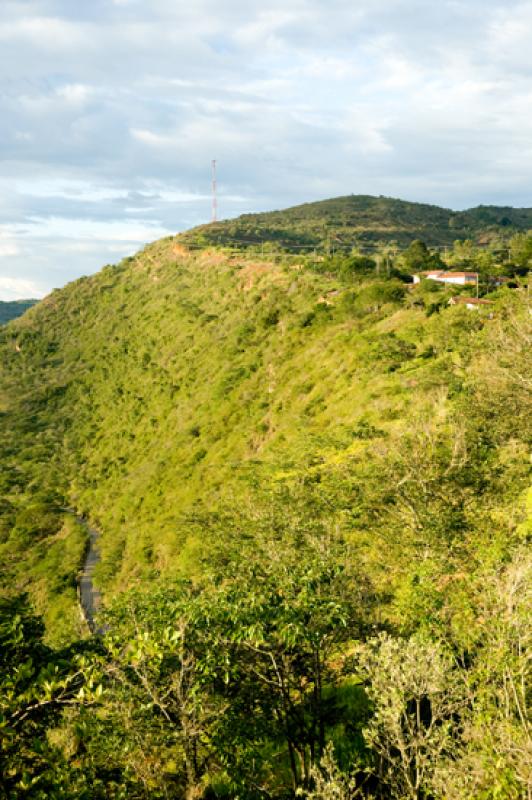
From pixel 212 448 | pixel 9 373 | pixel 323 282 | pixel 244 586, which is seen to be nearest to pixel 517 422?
pixel 244 586

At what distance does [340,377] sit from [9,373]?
112158 millimetres

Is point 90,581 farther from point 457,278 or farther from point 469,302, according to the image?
point 457,278

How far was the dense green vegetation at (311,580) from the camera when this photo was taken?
1030cm

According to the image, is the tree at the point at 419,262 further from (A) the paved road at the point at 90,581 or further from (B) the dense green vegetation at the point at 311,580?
(A) the paved road at the point at 90,581

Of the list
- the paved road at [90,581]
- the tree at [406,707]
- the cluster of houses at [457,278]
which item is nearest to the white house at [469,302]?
the cluster of houses at [457,278]

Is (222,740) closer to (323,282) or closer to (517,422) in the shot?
(517,422)

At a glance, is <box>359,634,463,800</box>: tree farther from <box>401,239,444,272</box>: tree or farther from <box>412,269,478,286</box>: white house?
<box>401,239,444,272</box>: tree

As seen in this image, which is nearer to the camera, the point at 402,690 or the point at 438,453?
the point at 402,690

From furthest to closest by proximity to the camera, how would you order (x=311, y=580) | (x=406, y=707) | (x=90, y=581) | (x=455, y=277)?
(x=455, y=277)
(x=90, y=581)
(x=311, y=580)
(x=406, y=707)

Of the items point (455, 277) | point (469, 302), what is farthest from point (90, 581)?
point (455, 277)

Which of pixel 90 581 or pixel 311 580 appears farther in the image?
pixel 90 581

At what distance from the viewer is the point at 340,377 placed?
55875mm

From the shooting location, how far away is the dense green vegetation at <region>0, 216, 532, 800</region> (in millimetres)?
10305

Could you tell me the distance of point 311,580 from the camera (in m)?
12.1
